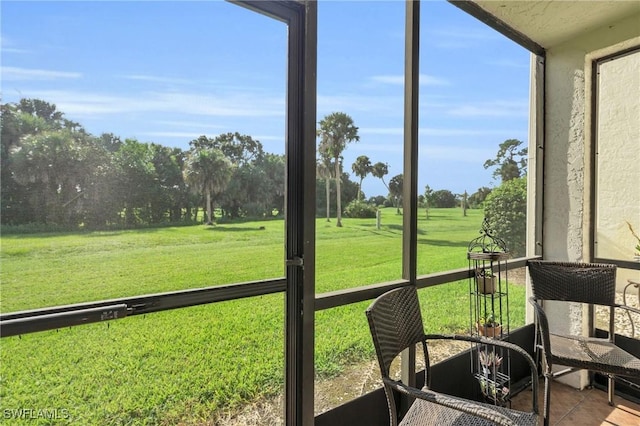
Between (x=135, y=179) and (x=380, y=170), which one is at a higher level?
(x=380, y=170)

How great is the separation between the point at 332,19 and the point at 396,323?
1441 millimetres

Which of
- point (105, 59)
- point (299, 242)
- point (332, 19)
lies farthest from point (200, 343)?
point (332, 19)

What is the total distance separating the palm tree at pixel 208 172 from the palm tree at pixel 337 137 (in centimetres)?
47

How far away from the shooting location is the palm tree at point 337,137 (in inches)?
64.4

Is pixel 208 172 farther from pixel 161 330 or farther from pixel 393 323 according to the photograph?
pixel 393 323

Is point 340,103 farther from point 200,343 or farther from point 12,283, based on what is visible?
point 12,283

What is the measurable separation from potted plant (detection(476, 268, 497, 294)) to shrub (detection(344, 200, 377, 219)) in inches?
33.5

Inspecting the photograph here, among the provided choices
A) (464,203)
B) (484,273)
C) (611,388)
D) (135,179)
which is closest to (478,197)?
(464,203)

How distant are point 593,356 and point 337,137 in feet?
6.12

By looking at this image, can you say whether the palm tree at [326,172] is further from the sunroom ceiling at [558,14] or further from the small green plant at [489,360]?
the sunroom ceiling at [558,14]

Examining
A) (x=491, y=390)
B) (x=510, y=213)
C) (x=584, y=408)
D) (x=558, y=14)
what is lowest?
(x=584, y=408)

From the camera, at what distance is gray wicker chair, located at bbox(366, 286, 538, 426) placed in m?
1.15

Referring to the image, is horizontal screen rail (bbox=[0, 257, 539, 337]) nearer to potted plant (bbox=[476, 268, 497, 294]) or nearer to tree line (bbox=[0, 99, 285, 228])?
tree line (bbox=[0, 99, 285, 228])

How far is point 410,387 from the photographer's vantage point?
4.30 ft
